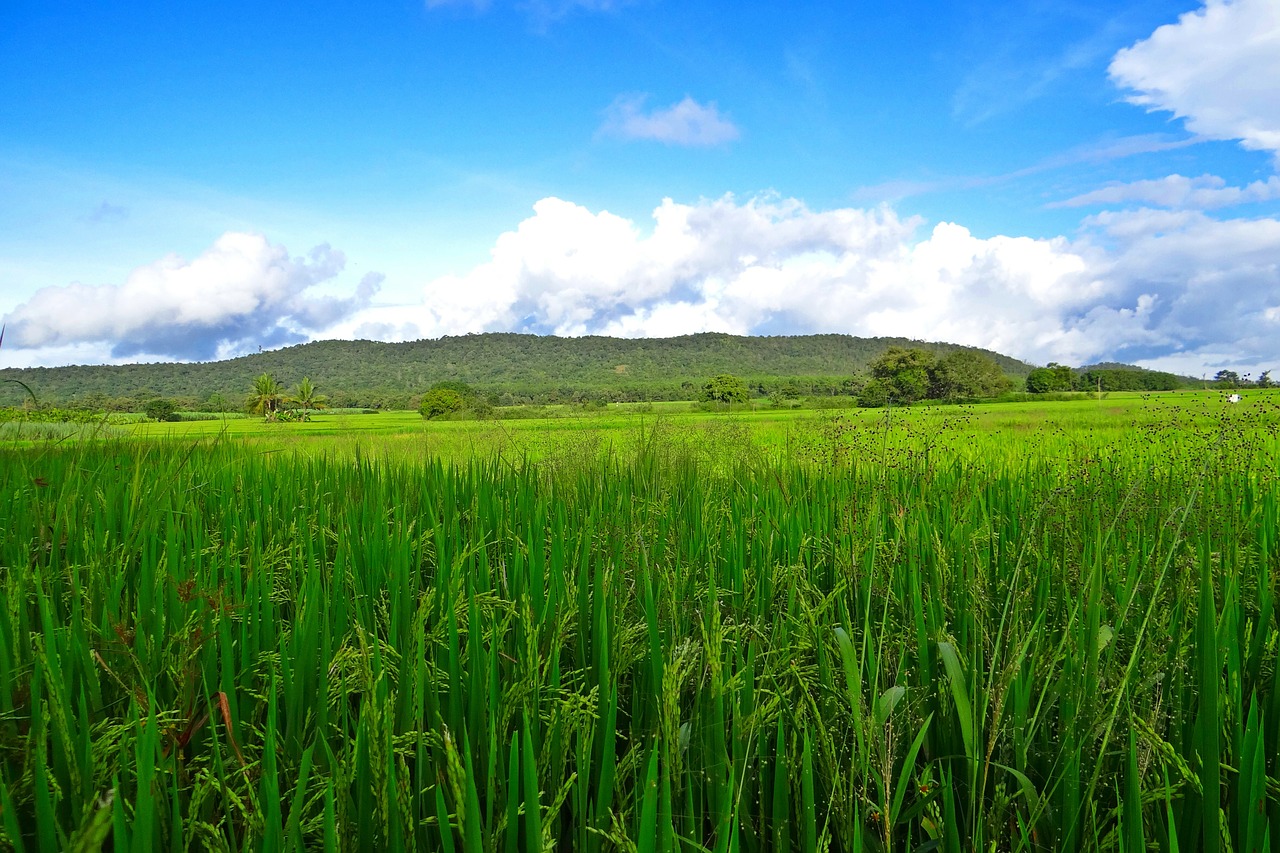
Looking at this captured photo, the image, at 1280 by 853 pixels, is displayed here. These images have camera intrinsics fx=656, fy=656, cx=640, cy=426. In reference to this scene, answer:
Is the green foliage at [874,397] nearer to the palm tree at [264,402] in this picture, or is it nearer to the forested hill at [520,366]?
the palm tree at [264,402]

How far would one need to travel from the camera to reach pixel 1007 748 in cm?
148

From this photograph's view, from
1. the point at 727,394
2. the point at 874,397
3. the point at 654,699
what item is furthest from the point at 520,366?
the point at 654,699

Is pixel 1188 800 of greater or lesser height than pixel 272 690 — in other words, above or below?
below

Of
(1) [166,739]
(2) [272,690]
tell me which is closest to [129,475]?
(1) [166,739]

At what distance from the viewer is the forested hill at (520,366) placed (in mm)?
64438

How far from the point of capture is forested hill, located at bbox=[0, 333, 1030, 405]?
211ft

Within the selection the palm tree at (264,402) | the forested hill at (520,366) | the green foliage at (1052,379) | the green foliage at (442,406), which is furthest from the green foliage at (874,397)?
the green foliage at (1052,379)

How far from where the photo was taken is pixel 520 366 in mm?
110500

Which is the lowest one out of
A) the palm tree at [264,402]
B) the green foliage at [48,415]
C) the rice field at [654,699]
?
the rice field at [654,699]

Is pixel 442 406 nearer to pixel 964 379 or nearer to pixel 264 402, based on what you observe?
pixel 264 402

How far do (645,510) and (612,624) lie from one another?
153cm

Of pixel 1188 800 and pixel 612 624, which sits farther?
pixel 612 624

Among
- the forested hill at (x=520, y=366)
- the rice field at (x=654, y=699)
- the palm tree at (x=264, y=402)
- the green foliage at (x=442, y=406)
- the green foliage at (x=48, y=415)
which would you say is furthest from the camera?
the forested hill at (x=520, y=366)

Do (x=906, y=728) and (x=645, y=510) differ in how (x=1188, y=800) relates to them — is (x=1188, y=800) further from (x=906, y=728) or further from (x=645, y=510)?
(x=645, y=510)
